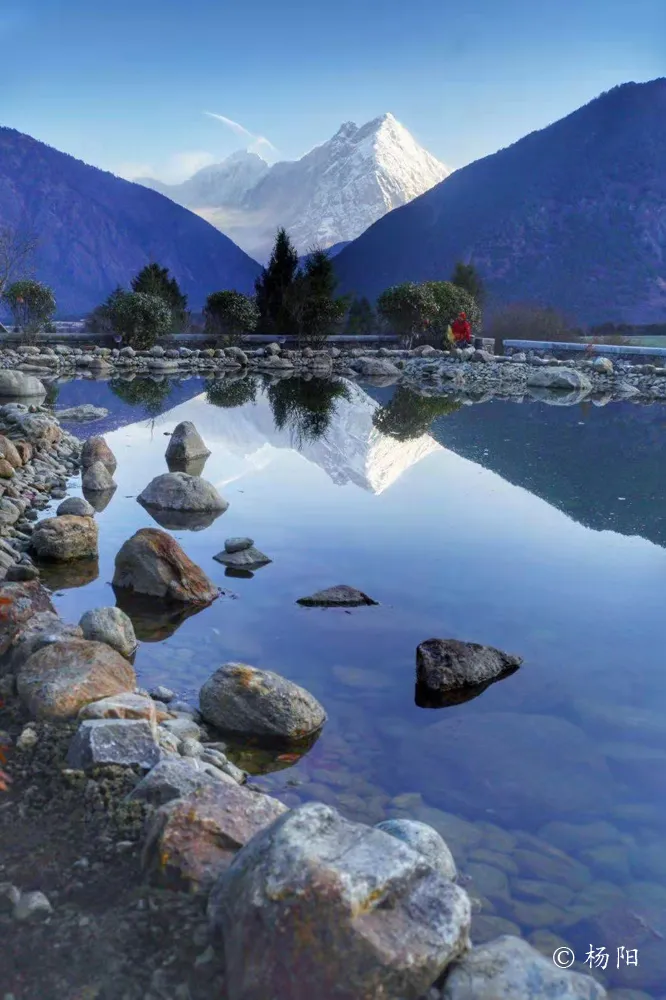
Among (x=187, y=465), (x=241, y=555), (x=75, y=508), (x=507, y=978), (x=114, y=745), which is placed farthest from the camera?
(x=187, y=465)

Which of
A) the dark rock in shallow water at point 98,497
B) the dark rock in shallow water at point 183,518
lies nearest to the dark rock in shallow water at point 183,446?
the dark rock in shallow water at point 98,497

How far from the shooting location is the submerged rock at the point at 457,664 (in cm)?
600

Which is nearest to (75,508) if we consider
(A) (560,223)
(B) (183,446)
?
(B) (183,446)

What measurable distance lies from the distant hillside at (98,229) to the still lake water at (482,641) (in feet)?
478

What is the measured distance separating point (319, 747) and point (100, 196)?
608 ft

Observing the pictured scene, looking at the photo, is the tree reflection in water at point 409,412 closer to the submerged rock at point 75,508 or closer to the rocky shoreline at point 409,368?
the rocky shoreline at point 409,368

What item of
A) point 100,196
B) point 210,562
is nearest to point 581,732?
point 210,562

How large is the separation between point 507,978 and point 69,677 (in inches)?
117

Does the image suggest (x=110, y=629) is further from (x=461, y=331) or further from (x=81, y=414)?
(x=461, y=331)

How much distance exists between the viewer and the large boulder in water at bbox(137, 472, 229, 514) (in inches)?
426

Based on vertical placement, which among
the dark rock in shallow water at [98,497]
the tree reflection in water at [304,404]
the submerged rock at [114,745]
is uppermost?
the submerged rock at [114,745]

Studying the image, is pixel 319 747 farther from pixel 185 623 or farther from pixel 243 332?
pixel 243 332

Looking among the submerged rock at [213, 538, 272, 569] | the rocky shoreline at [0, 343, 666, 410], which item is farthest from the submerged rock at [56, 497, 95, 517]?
the rocky shoreline at [0, 343, 666, 410]

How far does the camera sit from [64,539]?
864 cm
